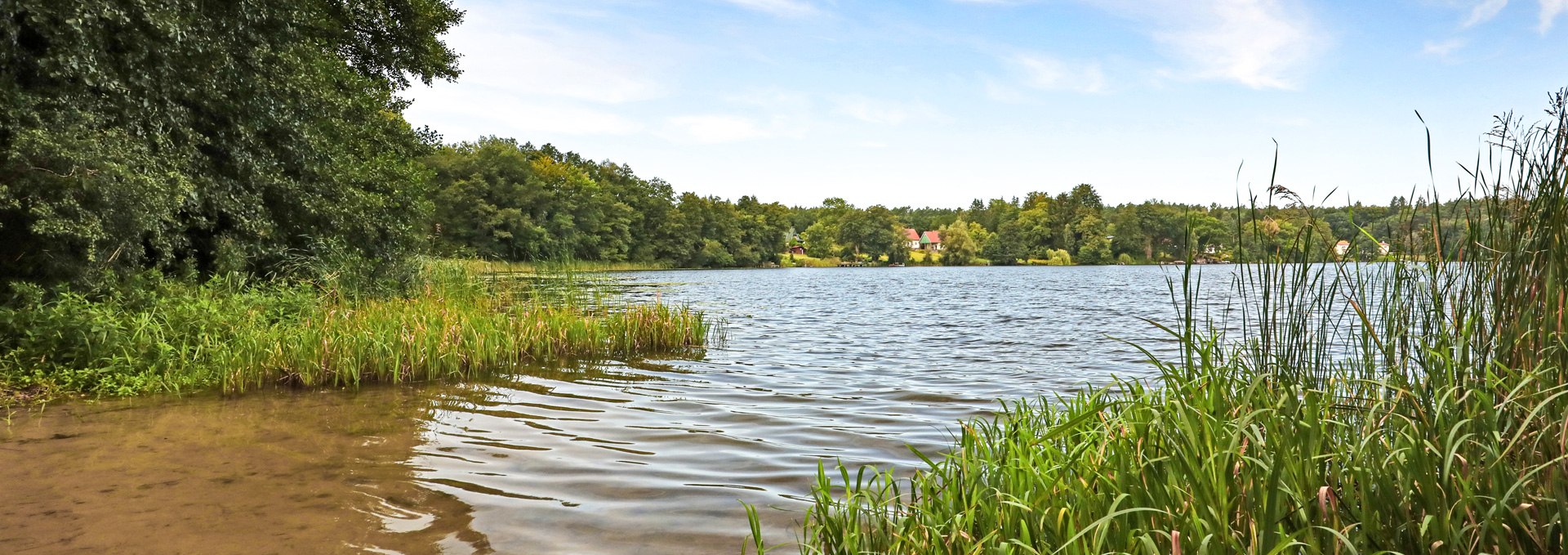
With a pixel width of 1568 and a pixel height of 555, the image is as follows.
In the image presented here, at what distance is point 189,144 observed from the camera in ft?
37.1

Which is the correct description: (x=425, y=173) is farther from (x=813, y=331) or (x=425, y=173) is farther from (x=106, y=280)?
(x=106, y=280)

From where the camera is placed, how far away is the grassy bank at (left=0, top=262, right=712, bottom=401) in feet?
26.7

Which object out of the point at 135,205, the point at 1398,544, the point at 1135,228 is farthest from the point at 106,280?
the point at 1135,228

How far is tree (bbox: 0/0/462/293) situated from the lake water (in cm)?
231

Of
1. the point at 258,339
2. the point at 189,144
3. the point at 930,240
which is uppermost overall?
the point at 930,240

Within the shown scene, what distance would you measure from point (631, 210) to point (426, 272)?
220 feet

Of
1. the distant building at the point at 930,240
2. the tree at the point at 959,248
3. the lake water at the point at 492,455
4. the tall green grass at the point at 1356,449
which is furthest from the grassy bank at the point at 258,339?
the distant building at the point at 930,240

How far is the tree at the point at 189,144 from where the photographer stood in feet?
28.1

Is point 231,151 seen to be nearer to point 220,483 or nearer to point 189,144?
point 189,144

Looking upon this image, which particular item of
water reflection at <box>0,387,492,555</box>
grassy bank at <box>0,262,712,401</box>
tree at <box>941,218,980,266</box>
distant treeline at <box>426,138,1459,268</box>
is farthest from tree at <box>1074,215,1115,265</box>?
water reflection at <box>0,387,492,555</box>

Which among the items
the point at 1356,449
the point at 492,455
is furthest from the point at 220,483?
the point at 1356,449

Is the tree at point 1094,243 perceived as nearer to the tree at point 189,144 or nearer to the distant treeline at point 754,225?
the distant treeline at point 754,225

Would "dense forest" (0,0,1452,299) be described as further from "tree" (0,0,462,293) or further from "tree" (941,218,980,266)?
"tree" (941,218,980,266)

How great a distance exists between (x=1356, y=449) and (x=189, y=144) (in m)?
12.9
